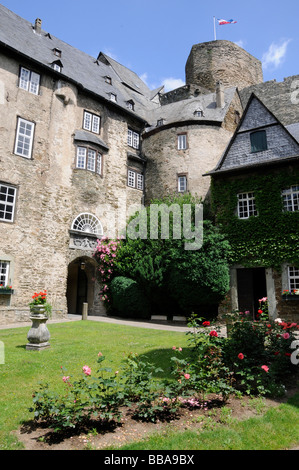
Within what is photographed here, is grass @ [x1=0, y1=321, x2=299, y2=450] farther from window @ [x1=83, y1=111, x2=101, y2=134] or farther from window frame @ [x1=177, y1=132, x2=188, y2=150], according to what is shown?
window frame @ [x1=177, y1=132, x2=188, y2=150]

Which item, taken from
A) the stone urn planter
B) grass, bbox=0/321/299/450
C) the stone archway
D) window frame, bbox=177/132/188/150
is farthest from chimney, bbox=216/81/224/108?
the stone urn planter

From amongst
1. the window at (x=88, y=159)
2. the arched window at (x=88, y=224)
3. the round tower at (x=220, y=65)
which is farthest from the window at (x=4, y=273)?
the round tower at (x=220, y=65)

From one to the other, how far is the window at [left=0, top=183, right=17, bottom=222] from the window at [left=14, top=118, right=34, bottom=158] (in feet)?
7.28

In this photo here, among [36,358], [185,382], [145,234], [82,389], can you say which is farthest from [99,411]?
[145,234]

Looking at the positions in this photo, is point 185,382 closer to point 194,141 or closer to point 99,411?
point 99,411

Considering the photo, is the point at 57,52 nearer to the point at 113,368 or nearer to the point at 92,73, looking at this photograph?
the point at 92,73

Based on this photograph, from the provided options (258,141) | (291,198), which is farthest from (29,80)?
(291,198)

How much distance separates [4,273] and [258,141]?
52.1ft

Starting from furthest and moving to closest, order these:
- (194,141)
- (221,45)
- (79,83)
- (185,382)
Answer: (221,45), (194,141), (79,83), (185,382)

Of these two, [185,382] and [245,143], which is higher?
[245,143]

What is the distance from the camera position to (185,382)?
15.8 feet

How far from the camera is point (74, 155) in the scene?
65.5ft

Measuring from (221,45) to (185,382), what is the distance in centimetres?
4050

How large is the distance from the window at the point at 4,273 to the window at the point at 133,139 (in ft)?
46.5
